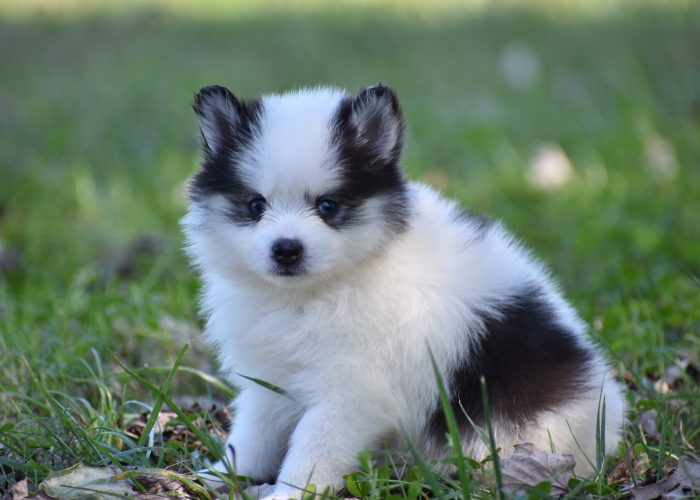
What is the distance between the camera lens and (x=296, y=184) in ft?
10.3

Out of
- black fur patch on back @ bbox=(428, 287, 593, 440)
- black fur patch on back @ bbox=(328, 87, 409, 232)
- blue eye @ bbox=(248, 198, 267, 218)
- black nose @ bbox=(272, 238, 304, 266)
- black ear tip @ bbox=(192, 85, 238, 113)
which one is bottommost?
black fur patch on back @ bbox=(428, 287, 593, 440)

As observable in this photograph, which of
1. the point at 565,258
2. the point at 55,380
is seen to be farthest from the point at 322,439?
the point at 565,258

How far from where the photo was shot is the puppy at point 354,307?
3115 mm

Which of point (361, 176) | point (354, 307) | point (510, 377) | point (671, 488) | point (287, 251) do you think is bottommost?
point (671, 488)

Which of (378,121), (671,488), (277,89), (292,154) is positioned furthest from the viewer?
(277,89)

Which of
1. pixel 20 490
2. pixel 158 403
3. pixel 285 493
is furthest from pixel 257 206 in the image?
pixel 20 490

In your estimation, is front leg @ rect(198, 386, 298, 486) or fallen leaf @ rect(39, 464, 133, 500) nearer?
fallen leaf @ rect(39, 464, 133, 500)

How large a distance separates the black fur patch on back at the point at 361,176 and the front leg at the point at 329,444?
2.20ft

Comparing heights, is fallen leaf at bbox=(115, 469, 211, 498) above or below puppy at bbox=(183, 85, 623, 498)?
below

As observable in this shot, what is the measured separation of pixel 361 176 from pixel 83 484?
1.48 meters

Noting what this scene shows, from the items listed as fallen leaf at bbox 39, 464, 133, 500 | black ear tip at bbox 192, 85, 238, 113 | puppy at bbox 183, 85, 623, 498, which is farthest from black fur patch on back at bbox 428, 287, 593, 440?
black ear tip at bbox 192, 85, 238, 113

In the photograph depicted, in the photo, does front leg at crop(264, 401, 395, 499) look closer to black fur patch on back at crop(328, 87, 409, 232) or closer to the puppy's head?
the puppy's head

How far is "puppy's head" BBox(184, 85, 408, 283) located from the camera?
3.12 meters

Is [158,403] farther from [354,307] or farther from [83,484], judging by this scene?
[354,307]
